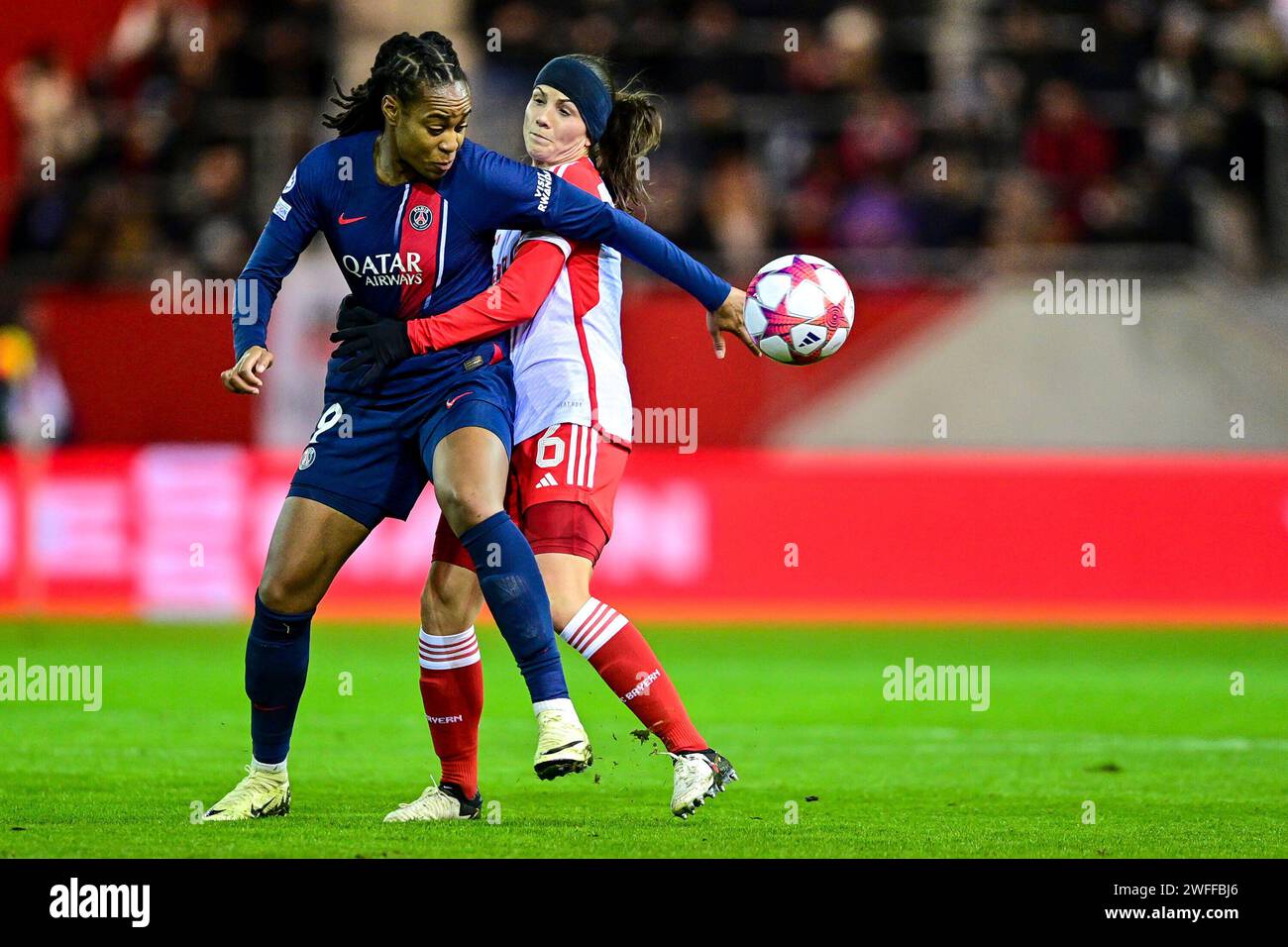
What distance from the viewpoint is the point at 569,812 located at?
6852 millimetres

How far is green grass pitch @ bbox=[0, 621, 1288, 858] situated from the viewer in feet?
20.4

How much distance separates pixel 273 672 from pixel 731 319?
1.90 m

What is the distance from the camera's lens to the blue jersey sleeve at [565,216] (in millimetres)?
6320

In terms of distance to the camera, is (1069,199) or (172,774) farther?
(1069,199)

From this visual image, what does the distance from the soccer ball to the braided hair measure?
1.21 meters

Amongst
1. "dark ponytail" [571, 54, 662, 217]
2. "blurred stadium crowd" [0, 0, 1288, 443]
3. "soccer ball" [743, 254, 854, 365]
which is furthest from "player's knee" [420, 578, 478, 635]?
"blurred stadium crowd" [0, 0, 1288, 443]

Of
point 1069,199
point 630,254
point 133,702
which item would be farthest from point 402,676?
point 1069,199

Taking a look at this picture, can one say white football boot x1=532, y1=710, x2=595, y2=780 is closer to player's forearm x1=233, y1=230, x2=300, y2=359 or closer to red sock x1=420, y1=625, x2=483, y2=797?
red sock x1=420, y1=625, x2=483, y2=797

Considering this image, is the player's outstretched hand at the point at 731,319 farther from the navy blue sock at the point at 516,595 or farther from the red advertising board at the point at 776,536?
the red advertising board at the point at 776,536

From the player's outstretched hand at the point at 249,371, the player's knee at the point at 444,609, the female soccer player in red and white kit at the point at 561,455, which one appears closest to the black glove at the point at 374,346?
the female soccer player in red and white kit at the point at 561,455

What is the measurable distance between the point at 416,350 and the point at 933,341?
363 inches

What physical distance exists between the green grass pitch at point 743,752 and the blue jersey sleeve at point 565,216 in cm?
182

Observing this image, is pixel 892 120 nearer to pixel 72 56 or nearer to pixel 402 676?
pixel 402 676

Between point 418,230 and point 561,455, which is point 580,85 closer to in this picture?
point 418,230
